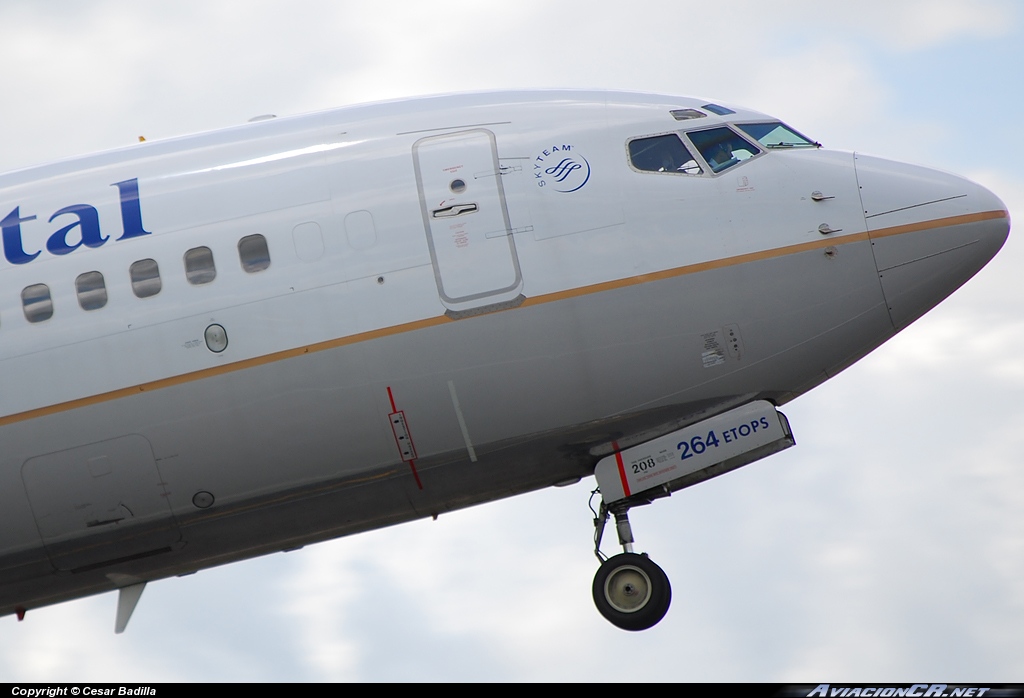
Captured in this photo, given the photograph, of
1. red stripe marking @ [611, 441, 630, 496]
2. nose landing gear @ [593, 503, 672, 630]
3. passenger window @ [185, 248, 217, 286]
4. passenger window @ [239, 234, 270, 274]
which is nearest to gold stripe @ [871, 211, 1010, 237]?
red stripe marking @ [611, 441, 630, 496]

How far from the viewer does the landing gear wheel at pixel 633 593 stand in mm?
13234

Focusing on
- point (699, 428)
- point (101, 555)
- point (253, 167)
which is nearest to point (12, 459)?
point (101, 555)

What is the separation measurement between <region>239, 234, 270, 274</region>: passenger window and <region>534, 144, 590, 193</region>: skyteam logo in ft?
→ 9.30

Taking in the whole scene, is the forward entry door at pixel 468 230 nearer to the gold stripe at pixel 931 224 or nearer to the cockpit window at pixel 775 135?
the cockpit window at pixel 775 135

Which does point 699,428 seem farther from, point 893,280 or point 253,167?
point 253,167

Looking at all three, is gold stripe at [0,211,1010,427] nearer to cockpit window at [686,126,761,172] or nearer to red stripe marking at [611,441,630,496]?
cockpit window at [686,126,761,172]

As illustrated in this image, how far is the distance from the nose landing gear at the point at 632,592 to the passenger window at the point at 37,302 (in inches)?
247

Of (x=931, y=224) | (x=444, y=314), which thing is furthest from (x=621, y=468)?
(x=931, y=224)

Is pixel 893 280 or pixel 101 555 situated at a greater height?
pixel 893 280

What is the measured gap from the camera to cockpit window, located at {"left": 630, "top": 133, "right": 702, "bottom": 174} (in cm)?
1336

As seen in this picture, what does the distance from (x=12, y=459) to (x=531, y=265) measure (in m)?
5.63

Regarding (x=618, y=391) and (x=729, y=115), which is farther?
(x=729, y=115)

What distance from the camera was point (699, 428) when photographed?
527 inches

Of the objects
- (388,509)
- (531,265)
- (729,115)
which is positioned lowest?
(388,509)
